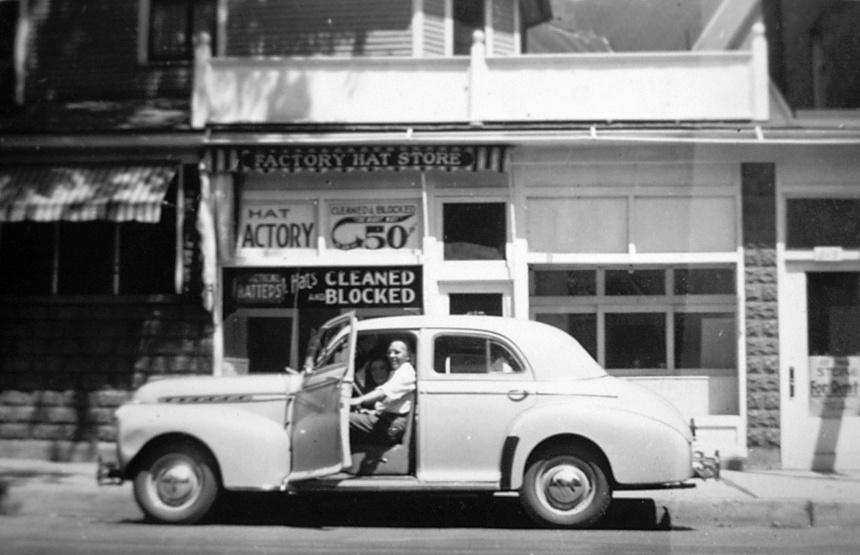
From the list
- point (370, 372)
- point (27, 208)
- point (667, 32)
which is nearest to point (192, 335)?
point (27, 208)

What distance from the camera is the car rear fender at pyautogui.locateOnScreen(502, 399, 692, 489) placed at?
683 cm

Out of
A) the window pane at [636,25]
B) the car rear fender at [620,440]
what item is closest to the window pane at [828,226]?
the window pane at [636,25]

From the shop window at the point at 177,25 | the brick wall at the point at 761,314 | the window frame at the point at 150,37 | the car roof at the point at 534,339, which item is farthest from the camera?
the shop window at the point at 177,25

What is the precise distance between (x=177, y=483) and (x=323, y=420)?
1297mm

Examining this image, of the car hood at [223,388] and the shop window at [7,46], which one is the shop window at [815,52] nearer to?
the car hood at [223,388]

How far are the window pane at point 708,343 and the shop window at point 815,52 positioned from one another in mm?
2772

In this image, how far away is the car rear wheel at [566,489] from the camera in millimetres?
6902

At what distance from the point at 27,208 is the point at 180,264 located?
1.85 m

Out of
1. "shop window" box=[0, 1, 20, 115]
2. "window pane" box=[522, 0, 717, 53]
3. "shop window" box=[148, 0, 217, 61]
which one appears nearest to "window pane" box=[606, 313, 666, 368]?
"window pane" box=[522, 0, 717, 53]

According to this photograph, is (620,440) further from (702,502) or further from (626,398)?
(702,502)

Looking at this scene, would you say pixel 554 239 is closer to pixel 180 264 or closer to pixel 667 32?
pixel 667 32

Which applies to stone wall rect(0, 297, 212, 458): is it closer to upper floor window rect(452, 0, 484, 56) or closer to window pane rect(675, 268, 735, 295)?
upper floor window rect(452, 0, 484, 56)

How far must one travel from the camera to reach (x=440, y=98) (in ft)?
34.8

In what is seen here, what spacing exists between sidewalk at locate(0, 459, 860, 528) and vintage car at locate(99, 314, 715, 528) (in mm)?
813
